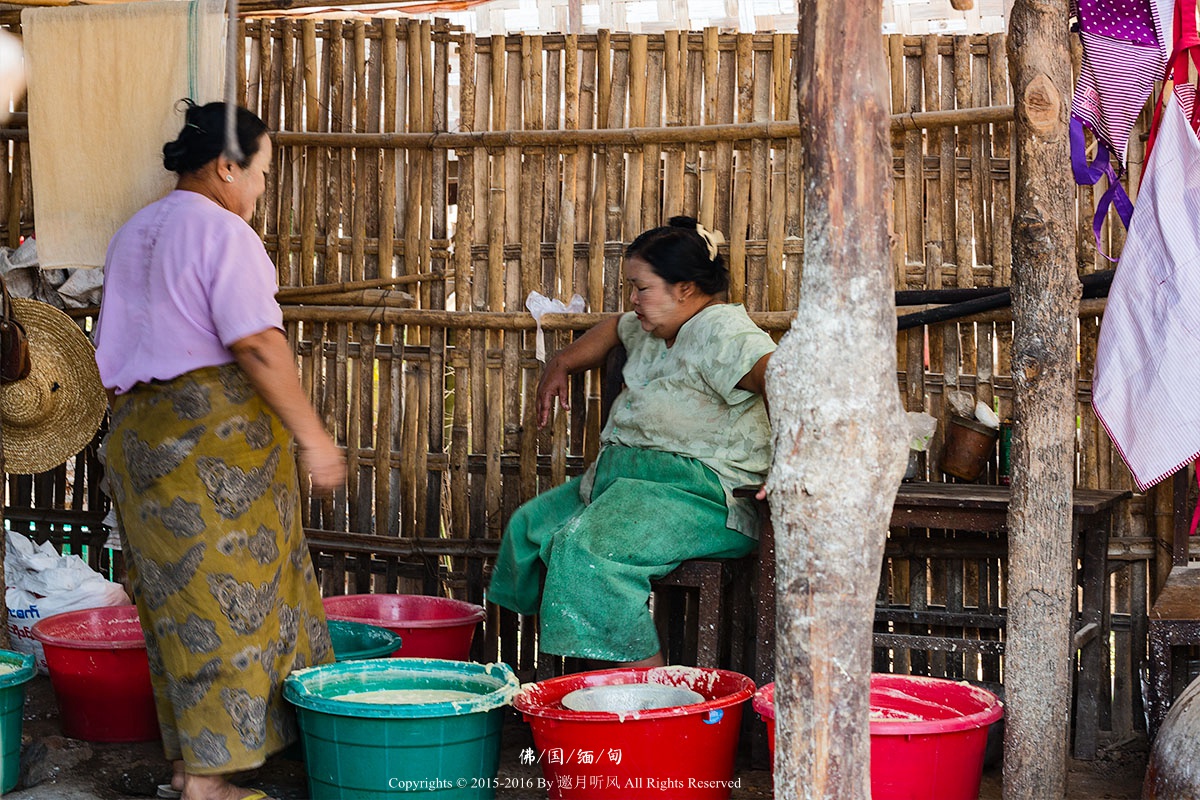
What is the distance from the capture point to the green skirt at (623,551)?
3.86 meters

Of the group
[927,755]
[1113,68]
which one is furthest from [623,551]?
[1113,68]

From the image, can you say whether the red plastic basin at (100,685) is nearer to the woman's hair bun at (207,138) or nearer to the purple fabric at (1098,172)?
the woman's hair bun at (207,138)

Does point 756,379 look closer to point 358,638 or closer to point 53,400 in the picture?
point 358,638

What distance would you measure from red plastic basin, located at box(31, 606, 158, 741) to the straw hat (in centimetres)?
106

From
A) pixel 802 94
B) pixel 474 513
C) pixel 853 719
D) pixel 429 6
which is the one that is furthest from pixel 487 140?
pixel 853 719

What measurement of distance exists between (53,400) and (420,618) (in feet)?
5.57

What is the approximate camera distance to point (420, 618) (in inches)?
182

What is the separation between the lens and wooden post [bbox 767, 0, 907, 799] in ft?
7.65

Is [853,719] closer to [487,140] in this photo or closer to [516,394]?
[516,394]

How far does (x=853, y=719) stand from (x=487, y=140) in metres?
3.10

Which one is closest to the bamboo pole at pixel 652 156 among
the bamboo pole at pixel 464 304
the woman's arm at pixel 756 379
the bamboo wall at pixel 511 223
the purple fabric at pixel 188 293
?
the bamboo wall at pixel 511 223

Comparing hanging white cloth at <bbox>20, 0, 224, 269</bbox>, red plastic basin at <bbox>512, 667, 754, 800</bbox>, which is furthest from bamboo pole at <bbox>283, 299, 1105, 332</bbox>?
red plastic basin at <bbox>512, 667, 754, 800</bbox>

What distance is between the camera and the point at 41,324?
497cm

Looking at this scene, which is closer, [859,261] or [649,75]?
[859,261]
